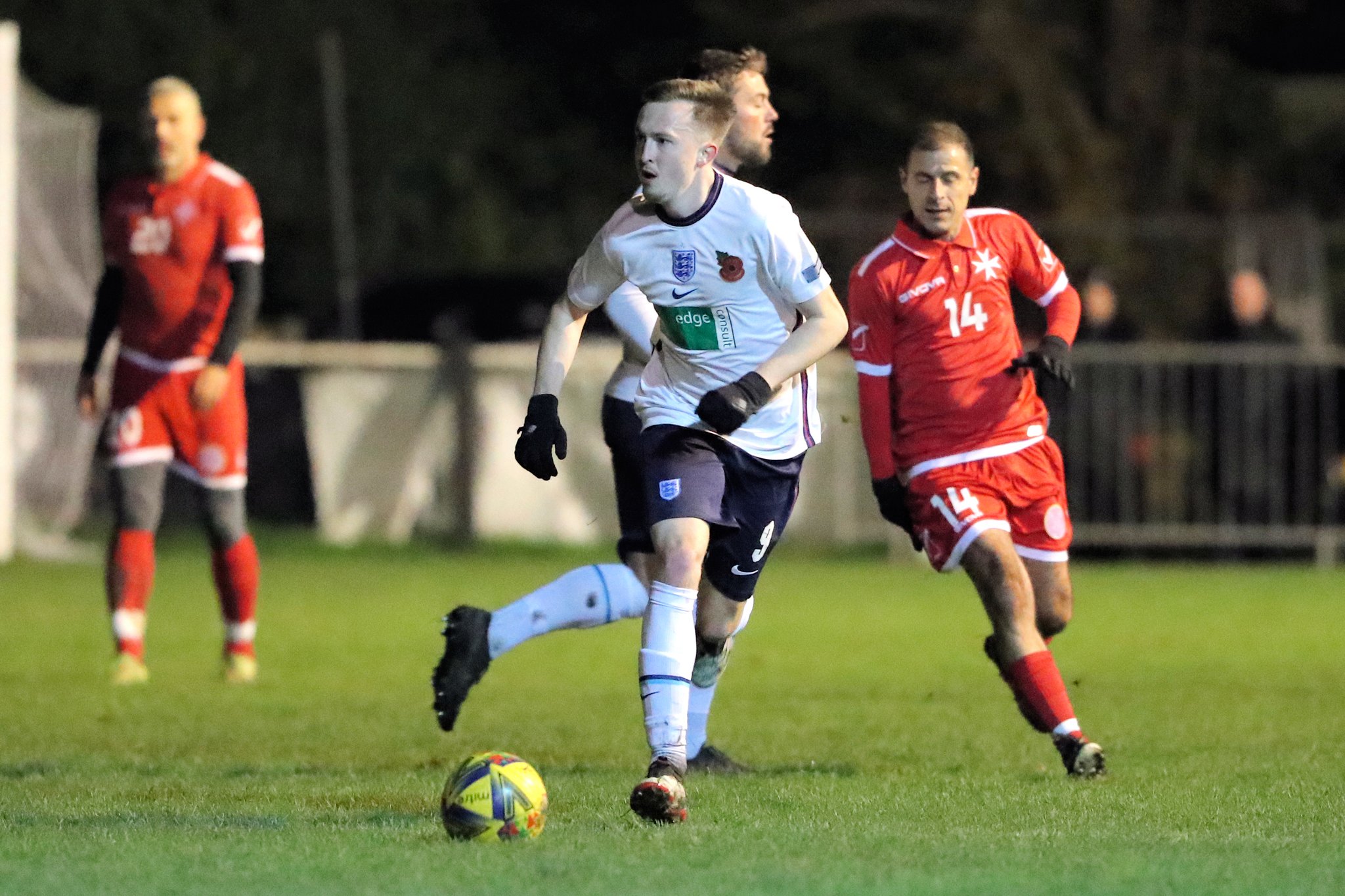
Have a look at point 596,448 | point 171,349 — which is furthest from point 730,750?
point 596,448

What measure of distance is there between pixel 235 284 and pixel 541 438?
406cm

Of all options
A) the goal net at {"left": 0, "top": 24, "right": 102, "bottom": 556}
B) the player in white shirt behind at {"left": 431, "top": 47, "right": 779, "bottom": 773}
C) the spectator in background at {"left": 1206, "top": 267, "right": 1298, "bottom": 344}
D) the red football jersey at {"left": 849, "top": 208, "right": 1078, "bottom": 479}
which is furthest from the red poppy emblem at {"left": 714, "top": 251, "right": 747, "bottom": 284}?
the spectator in background at {"left": 1206, "top": 267, "right": 1298, "bottom": 344}

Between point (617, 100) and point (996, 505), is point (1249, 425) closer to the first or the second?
point (996, 505)

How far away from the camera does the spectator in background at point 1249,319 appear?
1841cm

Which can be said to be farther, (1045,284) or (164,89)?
(164,89)

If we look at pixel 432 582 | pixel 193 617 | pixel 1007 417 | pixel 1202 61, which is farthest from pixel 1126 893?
pixel 1202 61

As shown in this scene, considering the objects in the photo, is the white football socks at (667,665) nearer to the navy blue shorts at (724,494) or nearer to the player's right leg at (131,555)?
the navy blue shorts at (724,494)

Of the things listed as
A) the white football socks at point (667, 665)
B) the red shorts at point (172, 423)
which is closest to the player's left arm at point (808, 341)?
the white football socks at point (667, 665)

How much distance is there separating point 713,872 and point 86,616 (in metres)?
9.24

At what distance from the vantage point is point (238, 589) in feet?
35.4

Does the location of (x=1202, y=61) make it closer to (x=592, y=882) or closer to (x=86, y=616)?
(x=86, y=616)

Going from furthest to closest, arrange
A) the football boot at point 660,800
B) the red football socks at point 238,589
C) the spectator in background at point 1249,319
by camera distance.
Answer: the spectator in background at point 1249,319 → the red football socks at point 238,589 → the football boot at point 660,800

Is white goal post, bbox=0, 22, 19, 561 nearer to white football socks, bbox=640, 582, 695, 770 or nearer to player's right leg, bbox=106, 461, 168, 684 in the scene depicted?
player's right leg, bbox=106, 461, 168, 684

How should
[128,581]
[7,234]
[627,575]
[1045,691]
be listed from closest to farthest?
[1045,691], [627,575], [128,581], [7,234]
